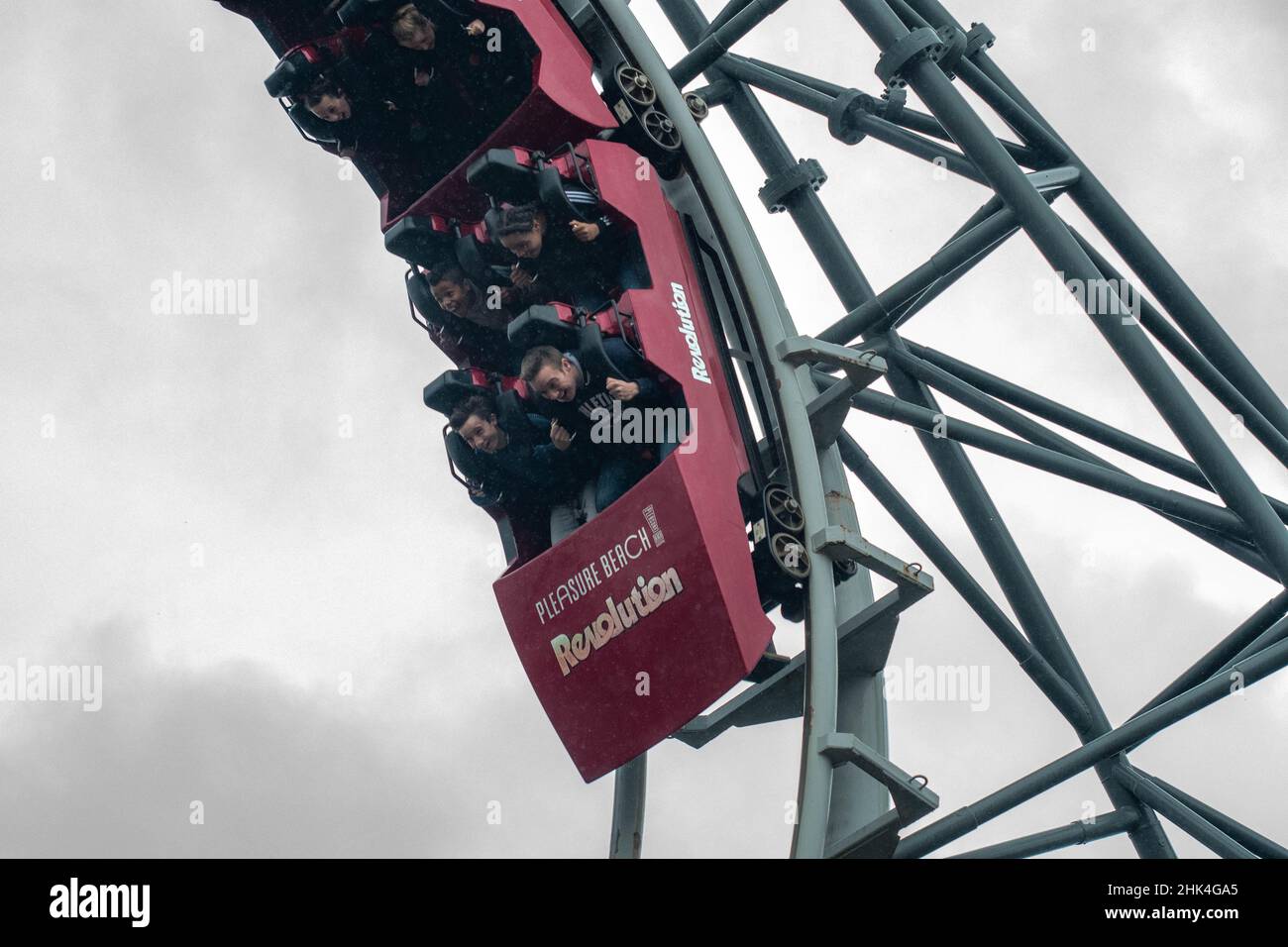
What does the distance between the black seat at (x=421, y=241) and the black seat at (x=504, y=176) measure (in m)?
0.42

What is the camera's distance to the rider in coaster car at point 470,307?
7.86 m

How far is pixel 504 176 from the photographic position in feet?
24.4

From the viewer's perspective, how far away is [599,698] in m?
7.20

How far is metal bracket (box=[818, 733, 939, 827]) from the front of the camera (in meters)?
6.59

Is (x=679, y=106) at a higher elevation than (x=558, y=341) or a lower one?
higher

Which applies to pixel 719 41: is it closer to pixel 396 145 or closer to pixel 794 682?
pixel 396 145

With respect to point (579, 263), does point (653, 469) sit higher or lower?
lower

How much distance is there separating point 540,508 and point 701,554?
1.24 m

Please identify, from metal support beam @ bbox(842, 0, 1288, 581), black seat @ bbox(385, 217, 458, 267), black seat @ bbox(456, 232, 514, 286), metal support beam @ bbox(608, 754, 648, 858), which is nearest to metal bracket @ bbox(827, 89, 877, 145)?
metal support beam @ bbox(842, 0, 1288, 581)

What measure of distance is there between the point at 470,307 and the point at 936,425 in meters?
2.12

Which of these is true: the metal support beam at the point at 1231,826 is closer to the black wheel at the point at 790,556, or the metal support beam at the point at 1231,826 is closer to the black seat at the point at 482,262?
the black wheel at the point at 790,556

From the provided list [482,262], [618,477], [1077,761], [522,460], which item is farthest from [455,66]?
[1077,761]

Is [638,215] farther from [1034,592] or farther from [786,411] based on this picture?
[1034,592]
